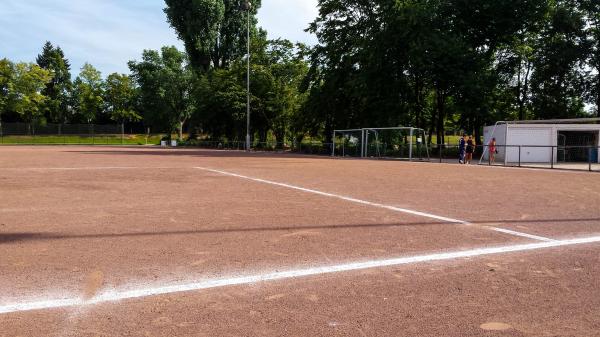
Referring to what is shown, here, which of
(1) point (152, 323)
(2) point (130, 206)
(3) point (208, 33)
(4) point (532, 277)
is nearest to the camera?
(1) point (152, 323)

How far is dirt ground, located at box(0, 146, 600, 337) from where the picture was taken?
11.1 ft

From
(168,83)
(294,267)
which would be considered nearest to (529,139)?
(294,267)

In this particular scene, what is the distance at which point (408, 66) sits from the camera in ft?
117

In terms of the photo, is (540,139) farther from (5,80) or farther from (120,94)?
(120,94)

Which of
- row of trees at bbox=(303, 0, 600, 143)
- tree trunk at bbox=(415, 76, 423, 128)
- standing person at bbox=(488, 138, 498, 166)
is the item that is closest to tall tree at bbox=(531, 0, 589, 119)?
row of trees at bbox=(303, 0, 600, 143)

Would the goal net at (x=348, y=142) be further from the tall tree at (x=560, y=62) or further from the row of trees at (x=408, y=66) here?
the tall tree at (x=560, y=62)

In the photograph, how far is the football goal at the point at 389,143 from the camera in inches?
1241

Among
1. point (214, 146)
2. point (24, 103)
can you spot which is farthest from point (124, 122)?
point (214, 146)

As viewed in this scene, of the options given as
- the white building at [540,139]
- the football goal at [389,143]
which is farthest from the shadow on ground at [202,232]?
the football goal at [389,143]

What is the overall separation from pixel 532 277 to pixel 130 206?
689 centimetres

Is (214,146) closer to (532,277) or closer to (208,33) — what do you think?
(208,33)

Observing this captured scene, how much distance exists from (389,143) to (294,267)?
29521 millimetres

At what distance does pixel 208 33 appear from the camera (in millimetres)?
58750

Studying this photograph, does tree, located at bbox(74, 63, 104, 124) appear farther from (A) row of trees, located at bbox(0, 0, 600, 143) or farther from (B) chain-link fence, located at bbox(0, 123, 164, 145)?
(A) row of trees, located at bbox(0, 0, 600, 143)
